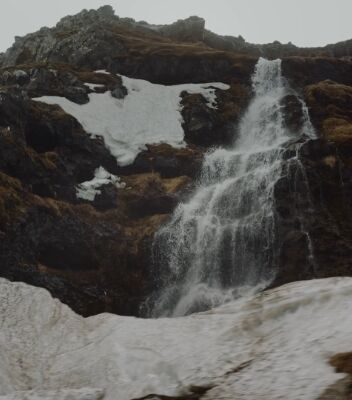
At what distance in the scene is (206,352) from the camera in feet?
43.4

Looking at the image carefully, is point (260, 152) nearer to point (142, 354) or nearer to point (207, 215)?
point (207, 215)

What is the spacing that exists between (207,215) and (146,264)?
19.5 ft

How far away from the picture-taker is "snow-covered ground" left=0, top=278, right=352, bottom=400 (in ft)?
35.1

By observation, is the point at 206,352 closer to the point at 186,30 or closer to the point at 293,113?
the point at 293,113

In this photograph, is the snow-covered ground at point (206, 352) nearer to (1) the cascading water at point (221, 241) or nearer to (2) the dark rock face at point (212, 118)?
(1) the cascading water at point (221, 241)

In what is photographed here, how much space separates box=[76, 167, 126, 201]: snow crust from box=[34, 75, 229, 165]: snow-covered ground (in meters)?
2.65

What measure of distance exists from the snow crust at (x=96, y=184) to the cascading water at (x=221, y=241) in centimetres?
671

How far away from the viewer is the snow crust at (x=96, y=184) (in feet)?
145

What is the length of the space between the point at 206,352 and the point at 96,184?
34176 millimetres

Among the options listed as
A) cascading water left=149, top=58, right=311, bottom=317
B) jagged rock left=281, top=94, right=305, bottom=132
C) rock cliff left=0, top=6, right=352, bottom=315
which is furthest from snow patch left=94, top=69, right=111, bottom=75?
cascading water left=149, top=58, right=311, bottom=317

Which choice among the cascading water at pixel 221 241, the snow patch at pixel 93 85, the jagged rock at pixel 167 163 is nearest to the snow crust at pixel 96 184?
the jagged rock at pixel 167 163

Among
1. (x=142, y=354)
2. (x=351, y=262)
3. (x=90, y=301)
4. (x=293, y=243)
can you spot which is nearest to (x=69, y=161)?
(x=90, y=301)

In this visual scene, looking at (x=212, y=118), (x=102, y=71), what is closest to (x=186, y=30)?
(x=102, y=71)

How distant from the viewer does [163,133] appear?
57.9 metres
